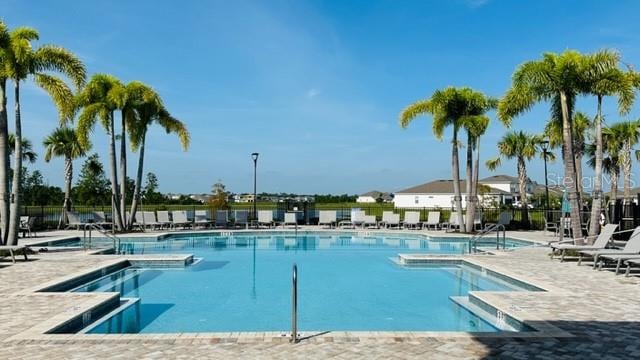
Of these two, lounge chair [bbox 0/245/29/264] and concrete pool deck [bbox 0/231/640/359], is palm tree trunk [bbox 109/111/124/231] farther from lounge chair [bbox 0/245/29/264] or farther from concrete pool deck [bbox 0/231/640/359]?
concrete pool deck [bbox 0/231/640/359]

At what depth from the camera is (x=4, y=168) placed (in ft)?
42.4

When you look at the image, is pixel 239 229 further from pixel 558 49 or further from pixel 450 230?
pixel 558 49

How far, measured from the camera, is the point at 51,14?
1333 centimetres

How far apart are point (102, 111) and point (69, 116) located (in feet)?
23.1

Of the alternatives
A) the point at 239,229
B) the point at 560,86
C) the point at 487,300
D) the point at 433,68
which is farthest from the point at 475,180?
the point at 487,300

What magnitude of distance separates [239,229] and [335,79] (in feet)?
27.5

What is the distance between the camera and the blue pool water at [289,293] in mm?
7543

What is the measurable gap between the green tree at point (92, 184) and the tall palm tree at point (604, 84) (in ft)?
91.1

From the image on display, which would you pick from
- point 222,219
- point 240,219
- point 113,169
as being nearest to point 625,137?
point 240,219

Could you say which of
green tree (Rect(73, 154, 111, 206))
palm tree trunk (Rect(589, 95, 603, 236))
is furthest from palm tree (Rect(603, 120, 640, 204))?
green tree (Rect(73, 154, 111, 206))

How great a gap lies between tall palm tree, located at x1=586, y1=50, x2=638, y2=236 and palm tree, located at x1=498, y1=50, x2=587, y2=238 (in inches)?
10.0

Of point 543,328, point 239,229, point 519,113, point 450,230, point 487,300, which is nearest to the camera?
point 543,328

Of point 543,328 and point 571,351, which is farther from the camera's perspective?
point 543,328

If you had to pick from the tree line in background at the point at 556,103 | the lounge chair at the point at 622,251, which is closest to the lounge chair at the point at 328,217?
the tree line in background at the point at 556,103
